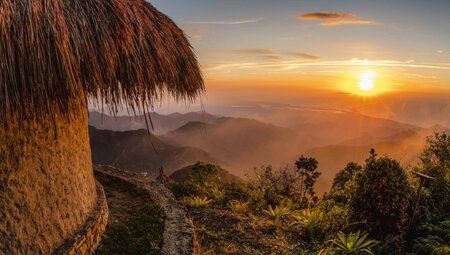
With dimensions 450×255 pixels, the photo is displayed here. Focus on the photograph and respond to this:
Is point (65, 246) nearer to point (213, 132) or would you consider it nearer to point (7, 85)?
point (7, 85)

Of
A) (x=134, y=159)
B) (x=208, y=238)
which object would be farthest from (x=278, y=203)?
(x=134, y=159)

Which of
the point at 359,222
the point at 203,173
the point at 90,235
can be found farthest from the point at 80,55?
the point at 203,173

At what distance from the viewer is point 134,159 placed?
259 feet

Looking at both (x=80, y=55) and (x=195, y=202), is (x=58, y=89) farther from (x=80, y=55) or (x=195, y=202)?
(x=195, y=202)

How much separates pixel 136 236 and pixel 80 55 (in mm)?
3007

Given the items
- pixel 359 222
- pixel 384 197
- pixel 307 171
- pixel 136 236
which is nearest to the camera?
pixel 136 236

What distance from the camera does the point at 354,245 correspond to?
5.55m

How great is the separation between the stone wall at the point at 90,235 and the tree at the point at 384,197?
14.4 feet

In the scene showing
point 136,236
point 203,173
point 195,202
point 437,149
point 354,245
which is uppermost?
point 437,149

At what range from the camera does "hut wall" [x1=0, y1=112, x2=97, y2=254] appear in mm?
3303

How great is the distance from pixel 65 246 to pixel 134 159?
7785 centimetres

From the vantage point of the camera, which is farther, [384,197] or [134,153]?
[134,153]

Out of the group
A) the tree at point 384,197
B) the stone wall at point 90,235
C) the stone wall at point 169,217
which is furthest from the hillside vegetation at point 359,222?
the stone wall at point 90,235

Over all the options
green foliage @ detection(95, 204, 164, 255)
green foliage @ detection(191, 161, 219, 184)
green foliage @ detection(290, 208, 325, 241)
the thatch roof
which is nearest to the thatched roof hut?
the thatch roof
